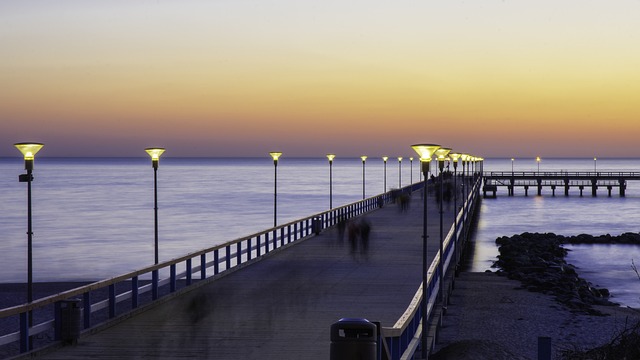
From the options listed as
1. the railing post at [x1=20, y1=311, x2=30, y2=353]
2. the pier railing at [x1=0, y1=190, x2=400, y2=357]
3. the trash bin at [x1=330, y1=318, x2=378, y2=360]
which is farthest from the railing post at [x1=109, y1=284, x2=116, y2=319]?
the trash bin at [x1=330, y1=318, x2=378, y2=360]

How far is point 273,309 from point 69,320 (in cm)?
472

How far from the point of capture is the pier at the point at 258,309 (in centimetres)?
1291

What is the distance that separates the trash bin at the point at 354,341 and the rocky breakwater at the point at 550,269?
23.5 meters

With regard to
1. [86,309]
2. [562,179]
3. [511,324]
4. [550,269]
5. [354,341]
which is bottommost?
[511,324]

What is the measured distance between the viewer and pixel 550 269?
131ft

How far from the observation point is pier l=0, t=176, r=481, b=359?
12.9 m

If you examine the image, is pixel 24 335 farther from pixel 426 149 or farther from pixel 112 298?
pixel 426 149

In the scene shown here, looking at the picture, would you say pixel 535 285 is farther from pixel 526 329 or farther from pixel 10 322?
pixel 10 322

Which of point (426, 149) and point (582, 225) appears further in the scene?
point (582, 225)

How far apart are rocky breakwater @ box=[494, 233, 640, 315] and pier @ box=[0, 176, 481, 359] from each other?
7238mm

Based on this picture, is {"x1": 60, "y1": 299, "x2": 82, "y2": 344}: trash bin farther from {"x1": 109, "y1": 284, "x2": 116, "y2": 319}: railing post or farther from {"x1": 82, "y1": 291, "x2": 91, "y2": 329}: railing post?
{"x1": 109, "y1": 284, "x2": 116, "y2": 319}: railing post

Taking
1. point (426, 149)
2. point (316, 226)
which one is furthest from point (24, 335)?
point (316, 226)

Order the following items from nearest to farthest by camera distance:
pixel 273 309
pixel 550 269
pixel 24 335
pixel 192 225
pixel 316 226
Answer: pixel 24 335, pixel 273 309, pixel 316 226, pixel 550 269, pixel 192 225

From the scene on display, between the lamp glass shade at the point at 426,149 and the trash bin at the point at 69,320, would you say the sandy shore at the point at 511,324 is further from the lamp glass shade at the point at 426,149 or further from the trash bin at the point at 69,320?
the trash bin at the point at 69,320
